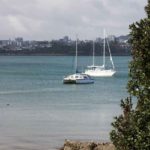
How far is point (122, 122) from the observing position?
1091cm

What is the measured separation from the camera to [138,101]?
421 inches

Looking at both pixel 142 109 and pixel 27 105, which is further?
pixel 27 105

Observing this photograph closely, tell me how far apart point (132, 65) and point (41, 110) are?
1852 inches

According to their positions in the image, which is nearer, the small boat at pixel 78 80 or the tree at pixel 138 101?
the tree at pixel 138 101

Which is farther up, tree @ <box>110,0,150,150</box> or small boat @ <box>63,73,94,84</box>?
tree @ <box>110,0,150,150</box>

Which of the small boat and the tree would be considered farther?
the small boat

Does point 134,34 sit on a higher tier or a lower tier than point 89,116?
higher

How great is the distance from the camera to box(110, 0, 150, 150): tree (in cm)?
1055

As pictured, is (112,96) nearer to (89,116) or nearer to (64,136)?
(89,116)

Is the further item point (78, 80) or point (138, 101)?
point (78, 80)

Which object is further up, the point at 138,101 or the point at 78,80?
the point at 138,101

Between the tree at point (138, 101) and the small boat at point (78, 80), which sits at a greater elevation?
the tree at point (138, 101)

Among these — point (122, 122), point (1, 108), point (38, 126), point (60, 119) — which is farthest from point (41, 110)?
point (122, 122)

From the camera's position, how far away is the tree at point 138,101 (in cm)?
1055
